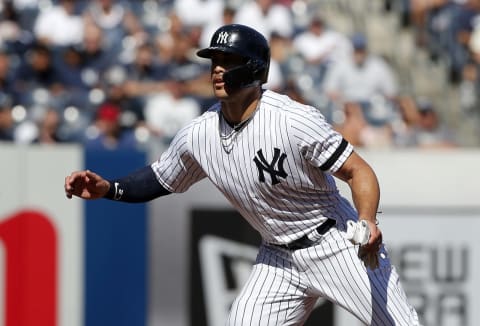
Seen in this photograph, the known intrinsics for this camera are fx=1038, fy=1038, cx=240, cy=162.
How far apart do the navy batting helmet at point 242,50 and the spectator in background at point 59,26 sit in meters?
6.38

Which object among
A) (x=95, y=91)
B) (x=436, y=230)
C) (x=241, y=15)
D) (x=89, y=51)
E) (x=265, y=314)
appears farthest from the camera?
(x=241, y=15)

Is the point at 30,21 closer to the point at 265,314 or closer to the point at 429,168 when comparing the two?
the point at 429,168

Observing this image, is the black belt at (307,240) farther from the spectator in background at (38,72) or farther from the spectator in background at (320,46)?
the spectator in background at (320,46)

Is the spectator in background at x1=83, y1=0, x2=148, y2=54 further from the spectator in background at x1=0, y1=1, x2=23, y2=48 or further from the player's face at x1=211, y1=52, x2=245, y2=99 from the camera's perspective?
the player's face at x1=211, y1=52, x2=245, y2=99

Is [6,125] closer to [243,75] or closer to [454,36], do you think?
[243,75]

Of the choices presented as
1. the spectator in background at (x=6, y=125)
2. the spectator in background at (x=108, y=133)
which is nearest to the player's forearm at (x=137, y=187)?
the spectator in background at (x=108, y=133)

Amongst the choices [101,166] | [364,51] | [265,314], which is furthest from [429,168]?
[364,51]

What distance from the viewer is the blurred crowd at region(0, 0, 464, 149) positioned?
967 cm

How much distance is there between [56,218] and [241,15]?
4.71 metres

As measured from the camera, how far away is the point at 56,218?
7.58 meters

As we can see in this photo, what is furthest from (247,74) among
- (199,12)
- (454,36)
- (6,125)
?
(454,36)

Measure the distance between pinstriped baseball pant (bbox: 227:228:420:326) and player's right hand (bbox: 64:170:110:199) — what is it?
0.86m

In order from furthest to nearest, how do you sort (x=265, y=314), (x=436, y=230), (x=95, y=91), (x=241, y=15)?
(x=241, y=15) < (x=95, y=91) < (x=436, y=230) < (x=265, y=314)

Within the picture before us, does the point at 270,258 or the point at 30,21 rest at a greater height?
the point at 30,21
